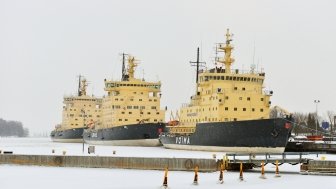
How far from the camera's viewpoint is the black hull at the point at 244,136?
45.2m

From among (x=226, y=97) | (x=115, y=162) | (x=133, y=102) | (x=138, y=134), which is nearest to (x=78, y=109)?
(x=133, y=102)

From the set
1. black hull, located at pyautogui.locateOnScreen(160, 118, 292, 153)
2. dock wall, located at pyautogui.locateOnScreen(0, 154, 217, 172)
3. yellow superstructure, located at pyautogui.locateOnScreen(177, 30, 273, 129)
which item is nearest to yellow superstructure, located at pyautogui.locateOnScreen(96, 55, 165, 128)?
yellow superstructure, located at pyautogui.locateOnScreen(177, 30, 273, 129)

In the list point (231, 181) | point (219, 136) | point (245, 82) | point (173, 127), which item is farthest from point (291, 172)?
point (173, 127)

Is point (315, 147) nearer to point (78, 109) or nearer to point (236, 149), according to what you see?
point (236, 149)

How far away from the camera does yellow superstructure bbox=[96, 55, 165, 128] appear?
253 feet

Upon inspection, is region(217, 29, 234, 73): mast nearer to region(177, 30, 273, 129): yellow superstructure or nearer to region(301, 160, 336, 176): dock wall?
region(177, 30, 273, 129): yellow superstructure

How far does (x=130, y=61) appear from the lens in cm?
8175

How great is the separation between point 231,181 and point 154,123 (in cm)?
4566

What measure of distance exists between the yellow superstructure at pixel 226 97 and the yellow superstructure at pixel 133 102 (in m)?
16.5

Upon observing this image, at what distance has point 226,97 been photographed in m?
52.3

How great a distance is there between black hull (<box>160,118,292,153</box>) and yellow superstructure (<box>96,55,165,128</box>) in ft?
79.4

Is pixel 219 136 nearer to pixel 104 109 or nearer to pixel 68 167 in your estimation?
pixel 68 167

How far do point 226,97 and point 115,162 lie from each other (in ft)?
71.6

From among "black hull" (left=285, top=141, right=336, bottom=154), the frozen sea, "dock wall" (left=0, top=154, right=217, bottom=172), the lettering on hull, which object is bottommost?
the frozen sea
